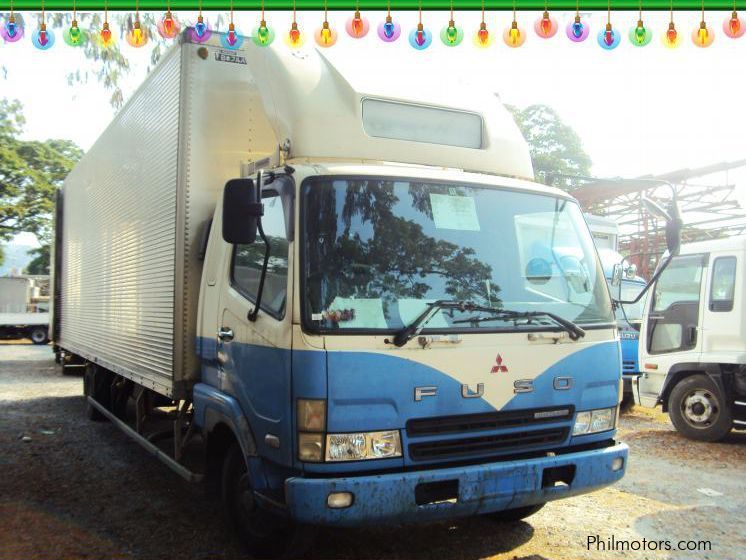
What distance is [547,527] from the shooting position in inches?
193

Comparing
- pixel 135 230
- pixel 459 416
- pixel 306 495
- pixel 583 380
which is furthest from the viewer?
pixel 135 230

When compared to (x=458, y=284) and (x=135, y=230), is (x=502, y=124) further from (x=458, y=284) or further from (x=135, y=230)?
(x=135, y=230)

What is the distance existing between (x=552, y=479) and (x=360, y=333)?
1.41m

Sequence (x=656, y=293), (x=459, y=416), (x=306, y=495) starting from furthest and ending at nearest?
(x=656, y=293)
(x=459, y=416)
(x=306, y=495)

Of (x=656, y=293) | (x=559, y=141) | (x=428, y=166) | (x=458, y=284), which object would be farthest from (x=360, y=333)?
(x=559, y=141)

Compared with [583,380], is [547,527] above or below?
below

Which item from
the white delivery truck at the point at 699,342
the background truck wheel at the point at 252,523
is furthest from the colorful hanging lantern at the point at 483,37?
the white delivery truck at the point at 699,342

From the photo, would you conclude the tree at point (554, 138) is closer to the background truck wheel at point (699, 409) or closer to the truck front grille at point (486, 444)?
the background truck wheel at point (699, 409)

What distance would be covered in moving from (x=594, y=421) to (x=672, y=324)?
5.05 m

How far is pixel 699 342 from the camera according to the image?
26.8 feet

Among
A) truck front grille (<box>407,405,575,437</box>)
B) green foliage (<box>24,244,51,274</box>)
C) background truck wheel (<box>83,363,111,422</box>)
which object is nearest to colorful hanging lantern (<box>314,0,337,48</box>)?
truck front grille (<box>407,405,575,437</box>)

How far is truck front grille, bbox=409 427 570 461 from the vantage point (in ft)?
11.8

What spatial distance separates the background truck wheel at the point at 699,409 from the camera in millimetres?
7935

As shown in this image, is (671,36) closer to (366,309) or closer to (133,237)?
(366,309)
